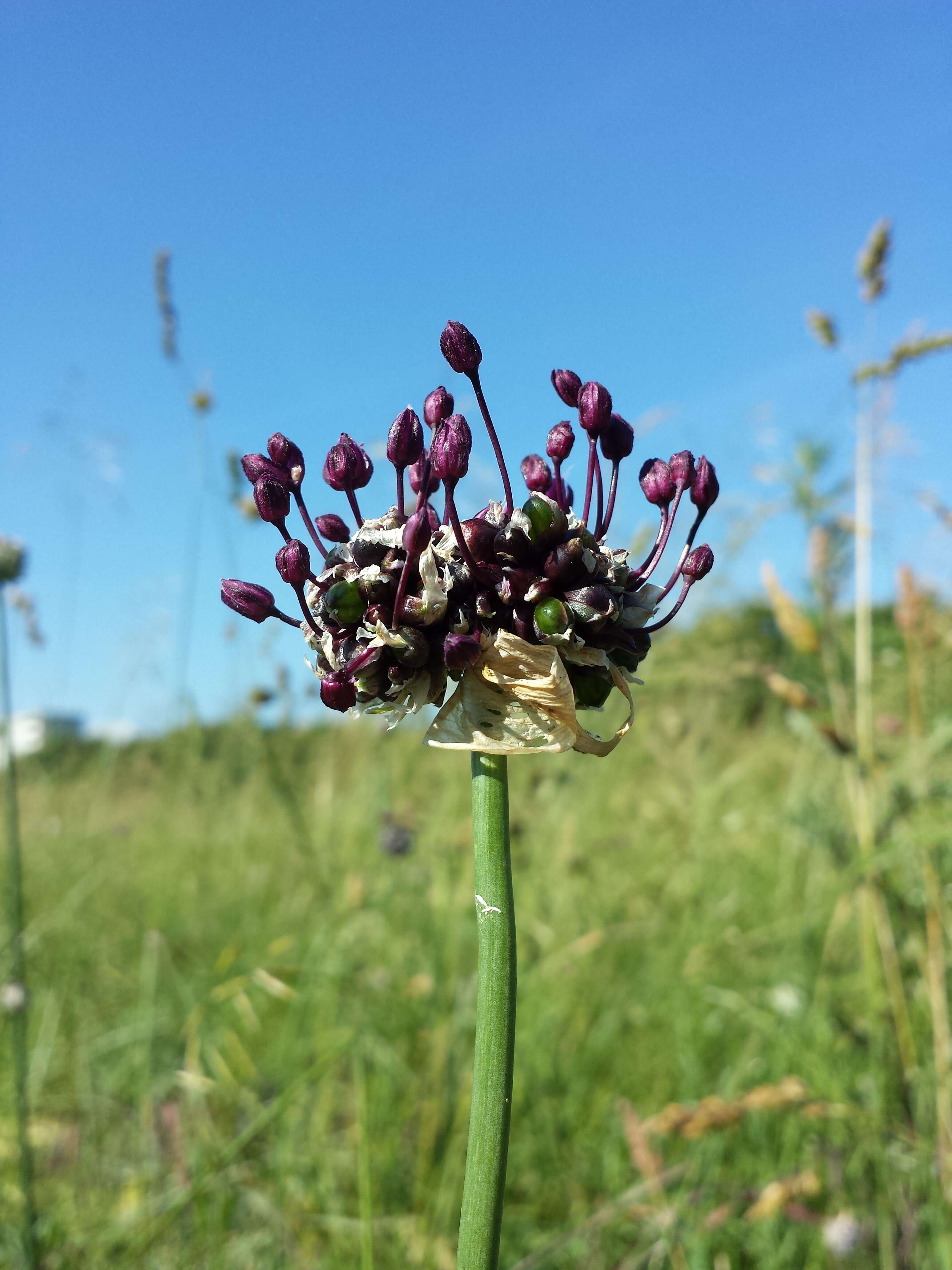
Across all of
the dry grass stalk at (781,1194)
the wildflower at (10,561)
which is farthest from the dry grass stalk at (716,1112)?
the wildflower at (10,561)

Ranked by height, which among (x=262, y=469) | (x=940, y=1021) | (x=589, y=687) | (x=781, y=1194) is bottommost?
(x=781, y=1194)

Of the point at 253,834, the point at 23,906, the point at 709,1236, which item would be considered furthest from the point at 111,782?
the point at 709,1236

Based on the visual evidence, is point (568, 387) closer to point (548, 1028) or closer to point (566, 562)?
point (566, 562)

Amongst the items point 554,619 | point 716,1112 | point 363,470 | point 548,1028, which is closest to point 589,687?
point 554,619

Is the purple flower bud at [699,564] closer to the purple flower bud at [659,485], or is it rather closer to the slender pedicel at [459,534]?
the purple flower bud at [659,485]

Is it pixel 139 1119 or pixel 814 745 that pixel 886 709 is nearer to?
pixel 814 745

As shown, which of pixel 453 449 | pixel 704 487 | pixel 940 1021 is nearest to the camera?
pixel 453 449

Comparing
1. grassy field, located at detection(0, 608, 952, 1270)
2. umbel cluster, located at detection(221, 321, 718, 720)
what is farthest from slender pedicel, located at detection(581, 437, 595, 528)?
grassy field, located at detection(0, 608, 952, 1270)
